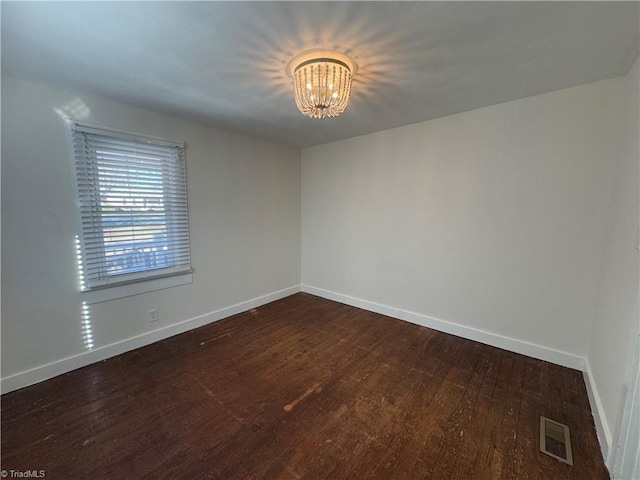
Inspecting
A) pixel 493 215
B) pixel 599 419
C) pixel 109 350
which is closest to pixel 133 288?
pixel 109 350

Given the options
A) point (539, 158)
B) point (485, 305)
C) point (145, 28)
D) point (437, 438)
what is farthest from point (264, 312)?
point (539, 158)

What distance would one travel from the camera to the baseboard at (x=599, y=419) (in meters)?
1.37

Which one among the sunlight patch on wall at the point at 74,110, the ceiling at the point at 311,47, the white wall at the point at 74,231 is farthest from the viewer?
the sunlight patch on wall at the point at 74,110

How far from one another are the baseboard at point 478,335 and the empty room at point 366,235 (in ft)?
0.08

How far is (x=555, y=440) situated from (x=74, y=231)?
370 centimetres

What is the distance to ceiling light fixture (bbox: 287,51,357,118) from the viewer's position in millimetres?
1513

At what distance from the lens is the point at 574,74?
1.78 m

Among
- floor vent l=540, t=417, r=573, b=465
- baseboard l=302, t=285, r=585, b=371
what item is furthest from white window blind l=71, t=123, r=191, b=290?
floor vent l=540, t=417, r=573, b=465

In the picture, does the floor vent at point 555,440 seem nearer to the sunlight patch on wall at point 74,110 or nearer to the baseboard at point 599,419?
the baseboard at point 599,419

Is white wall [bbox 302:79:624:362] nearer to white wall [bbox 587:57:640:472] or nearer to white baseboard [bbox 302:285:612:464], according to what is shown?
white baseboard [bbox 302:285:612:464]

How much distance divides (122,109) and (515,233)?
3.73 metres

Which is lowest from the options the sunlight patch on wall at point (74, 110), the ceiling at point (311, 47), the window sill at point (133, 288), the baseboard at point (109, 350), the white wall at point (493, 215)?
the baseboard at point (109, 350)

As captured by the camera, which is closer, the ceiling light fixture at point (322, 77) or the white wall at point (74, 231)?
the ceiling light fixture at point (322, 77)

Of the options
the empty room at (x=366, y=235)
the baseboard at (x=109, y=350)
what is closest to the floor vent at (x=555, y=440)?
the empty room at (x=366, y=235)
